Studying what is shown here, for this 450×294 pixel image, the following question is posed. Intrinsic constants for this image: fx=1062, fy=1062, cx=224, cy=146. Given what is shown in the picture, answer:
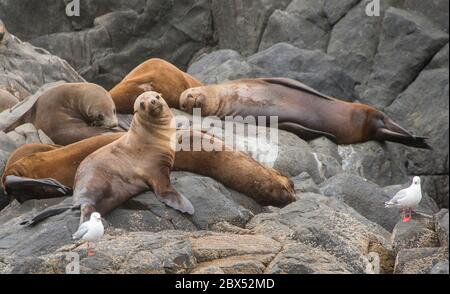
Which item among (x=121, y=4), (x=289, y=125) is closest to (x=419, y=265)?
(x=289, y=125)

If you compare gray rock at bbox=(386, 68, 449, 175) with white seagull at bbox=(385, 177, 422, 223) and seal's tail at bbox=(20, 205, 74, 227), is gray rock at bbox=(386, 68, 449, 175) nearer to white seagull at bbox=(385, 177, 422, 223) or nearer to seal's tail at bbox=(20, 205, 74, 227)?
white seagull at bbox=(385, 177, 422, 223)

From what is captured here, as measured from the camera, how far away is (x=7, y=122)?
11680 millimetres

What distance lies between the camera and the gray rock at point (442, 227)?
797 cm

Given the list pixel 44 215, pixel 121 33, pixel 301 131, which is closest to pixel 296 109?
pixel 301 131

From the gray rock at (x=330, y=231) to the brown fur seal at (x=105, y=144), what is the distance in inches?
26.6

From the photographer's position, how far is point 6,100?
13.1 metres

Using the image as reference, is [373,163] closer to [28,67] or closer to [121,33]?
[28,67]

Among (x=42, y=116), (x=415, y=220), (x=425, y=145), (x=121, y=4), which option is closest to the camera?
(x=415, y=220)

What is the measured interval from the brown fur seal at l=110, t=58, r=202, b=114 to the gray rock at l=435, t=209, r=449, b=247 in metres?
4.89

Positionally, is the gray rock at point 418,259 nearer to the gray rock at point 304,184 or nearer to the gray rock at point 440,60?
the gray rock at point 304,184

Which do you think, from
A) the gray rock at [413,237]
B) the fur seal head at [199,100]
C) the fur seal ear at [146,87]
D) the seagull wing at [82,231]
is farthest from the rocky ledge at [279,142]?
the fur seal ear at [146,87]
